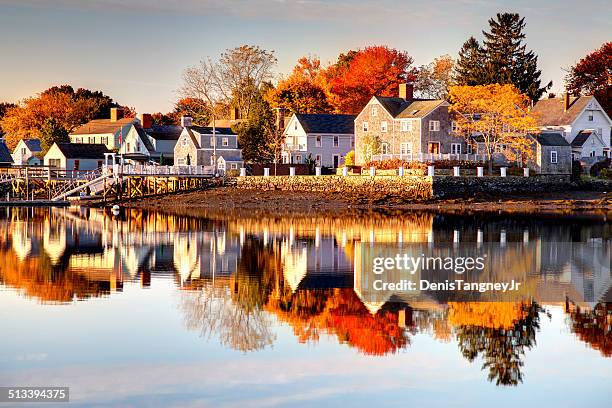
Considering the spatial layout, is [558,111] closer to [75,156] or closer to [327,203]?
[327,203]

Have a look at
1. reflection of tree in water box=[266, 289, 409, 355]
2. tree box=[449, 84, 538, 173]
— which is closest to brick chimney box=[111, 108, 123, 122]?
tree box=[449, 84, 538, 173]

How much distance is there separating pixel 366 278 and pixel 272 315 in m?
6.21

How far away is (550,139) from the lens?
74.6 meters

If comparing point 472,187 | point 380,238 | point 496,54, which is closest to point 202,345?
point 380,238

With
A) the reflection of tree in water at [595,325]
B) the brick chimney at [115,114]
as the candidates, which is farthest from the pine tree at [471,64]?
the reflection of tree in water at [595,325]

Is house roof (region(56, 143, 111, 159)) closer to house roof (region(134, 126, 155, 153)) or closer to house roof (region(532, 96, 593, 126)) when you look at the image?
house roof (region(134, 126, 155, 153))

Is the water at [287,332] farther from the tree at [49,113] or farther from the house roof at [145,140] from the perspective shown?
the tree at [49,113]

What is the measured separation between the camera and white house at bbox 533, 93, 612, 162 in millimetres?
79062

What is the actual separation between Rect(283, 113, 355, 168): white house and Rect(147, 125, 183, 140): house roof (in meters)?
14.3

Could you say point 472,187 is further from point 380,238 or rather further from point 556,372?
point 556,372

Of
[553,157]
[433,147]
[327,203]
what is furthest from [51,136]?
[553,157]

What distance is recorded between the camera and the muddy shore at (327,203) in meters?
61.2

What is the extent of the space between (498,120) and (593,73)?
31735mm

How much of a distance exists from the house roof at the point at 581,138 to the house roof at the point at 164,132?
3907 centimetres
